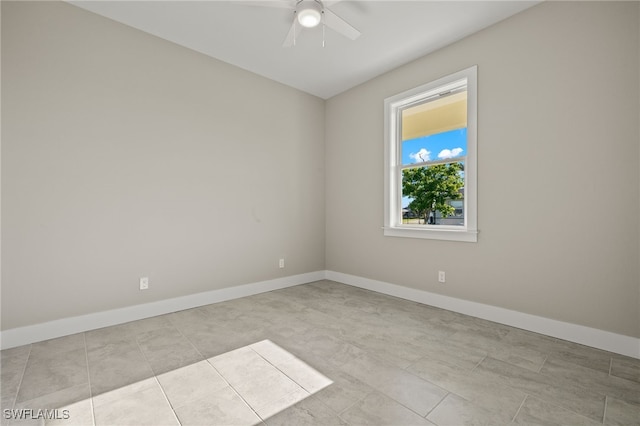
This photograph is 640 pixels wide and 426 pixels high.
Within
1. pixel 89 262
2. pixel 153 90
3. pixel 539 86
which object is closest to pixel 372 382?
pixel 89 262

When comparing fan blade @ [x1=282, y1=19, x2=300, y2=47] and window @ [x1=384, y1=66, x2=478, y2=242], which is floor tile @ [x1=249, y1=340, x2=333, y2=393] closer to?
window @ [x1=384, y1=66, x2=478, y2=242]

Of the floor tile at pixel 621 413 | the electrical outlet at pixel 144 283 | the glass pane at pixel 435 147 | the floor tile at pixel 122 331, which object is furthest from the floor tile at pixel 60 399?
the glass pane at pixel 435 147

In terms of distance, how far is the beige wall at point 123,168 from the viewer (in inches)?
91.4

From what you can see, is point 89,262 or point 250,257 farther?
point 250,257

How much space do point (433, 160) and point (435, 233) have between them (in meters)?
0.86

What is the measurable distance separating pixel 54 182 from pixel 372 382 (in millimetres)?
2955

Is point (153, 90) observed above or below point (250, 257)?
above

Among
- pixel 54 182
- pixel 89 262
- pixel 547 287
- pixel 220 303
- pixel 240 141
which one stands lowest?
pixel 220 303

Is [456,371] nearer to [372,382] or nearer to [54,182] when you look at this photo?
[372,382]

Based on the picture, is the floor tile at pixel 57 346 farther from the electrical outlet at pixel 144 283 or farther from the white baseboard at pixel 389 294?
the electrical outlet at pixel 144 283

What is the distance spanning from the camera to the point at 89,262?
2598mm

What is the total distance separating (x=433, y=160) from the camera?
3389 millimetres

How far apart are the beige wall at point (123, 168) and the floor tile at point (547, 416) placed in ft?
9.77

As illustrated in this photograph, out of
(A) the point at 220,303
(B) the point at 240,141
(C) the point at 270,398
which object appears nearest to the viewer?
(C) the point at 270,398
